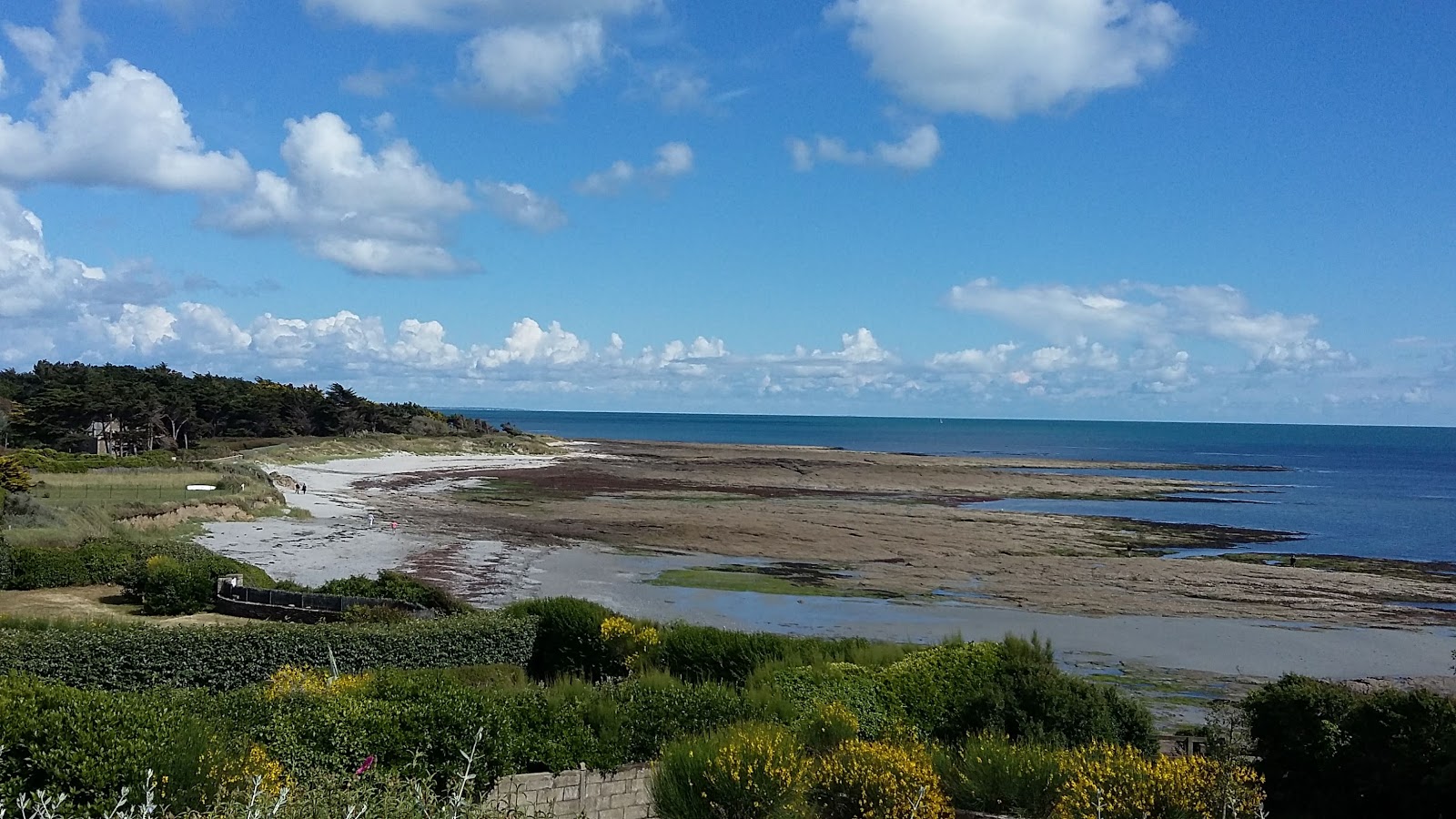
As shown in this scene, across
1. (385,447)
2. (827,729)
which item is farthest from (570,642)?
(385,447)

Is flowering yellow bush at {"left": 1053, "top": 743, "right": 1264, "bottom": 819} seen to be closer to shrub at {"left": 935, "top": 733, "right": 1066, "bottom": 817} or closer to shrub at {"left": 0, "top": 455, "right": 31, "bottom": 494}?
shrub at {"left": 935, "top": 733, "right": 1066, "bottom": 817}

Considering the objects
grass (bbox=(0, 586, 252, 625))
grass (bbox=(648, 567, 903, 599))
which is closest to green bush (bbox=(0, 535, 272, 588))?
grass (bbox=(0, 586, 252, 625))

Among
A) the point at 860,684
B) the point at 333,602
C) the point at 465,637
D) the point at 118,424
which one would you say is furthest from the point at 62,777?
the point at 118,424

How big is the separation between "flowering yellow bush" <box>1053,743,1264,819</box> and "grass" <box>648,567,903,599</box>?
2311 centimetres

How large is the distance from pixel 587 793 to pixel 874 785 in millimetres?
2909

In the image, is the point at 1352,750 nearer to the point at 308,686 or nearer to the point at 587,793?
the point at 587,793

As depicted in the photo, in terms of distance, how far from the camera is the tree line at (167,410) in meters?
72.6

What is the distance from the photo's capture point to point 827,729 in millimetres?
10922

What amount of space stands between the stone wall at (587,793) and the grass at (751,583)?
22008 mm

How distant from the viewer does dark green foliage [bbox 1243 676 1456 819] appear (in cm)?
1015

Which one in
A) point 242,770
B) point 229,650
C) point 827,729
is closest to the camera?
point 242,770

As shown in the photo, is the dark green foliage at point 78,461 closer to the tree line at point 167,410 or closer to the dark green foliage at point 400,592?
the tree line at point 167,410

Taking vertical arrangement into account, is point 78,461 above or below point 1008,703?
below

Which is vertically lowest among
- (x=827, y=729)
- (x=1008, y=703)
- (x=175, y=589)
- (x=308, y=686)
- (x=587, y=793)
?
(x=175, y=589)
